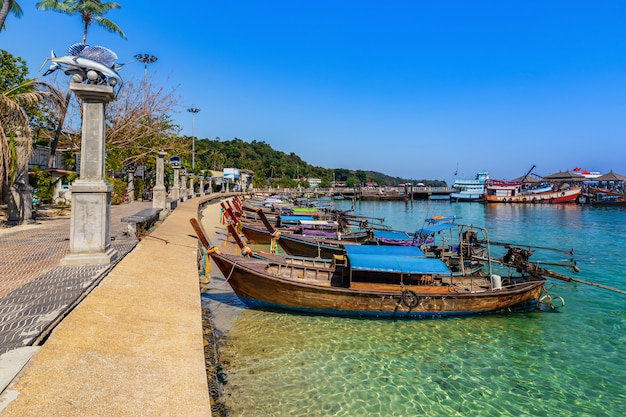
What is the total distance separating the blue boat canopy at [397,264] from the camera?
10.4 meters

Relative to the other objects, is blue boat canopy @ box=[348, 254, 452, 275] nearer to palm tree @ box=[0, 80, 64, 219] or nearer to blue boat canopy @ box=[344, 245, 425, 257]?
blue boat canopy @ box=[344, 245, 425, 257]

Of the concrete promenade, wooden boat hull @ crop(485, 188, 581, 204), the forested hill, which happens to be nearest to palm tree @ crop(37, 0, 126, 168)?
the concrete promenade

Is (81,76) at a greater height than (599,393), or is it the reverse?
(81,76)

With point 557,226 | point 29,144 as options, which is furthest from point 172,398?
point 557,226

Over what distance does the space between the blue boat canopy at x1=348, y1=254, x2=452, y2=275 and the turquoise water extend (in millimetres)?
1650

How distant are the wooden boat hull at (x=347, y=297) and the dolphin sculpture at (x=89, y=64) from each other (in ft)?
17.8

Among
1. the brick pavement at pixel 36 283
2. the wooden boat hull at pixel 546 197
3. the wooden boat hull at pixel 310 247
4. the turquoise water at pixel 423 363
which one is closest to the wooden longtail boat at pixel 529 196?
the wooden boat hull at pixel 546 197

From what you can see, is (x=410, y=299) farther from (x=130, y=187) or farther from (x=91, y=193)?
(x=130, y=187)

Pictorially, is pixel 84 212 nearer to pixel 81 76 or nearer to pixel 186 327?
pixel 81 76

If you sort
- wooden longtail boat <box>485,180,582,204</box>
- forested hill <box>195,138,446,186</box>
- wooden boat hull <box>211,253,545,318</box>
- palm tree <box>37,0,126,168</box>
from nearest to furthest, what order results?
1. wooden boat hull <box>211,253,545,318</box>
2. palm tree <box>37,0,126,168</box>
3. wooden longtail boat <box>485,180,582,204</box>
4. forested hill <box>195,138,446,186</box>

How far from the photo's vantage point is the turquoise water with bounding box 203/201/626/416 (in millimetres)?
6605

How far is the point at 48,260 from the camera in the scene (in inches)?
325

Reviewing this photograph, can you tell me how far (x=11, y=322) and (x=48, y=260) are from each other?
439 centimetres

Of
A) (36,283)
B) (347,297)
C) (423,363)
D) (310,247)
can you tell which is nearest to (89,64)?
(36,283)
